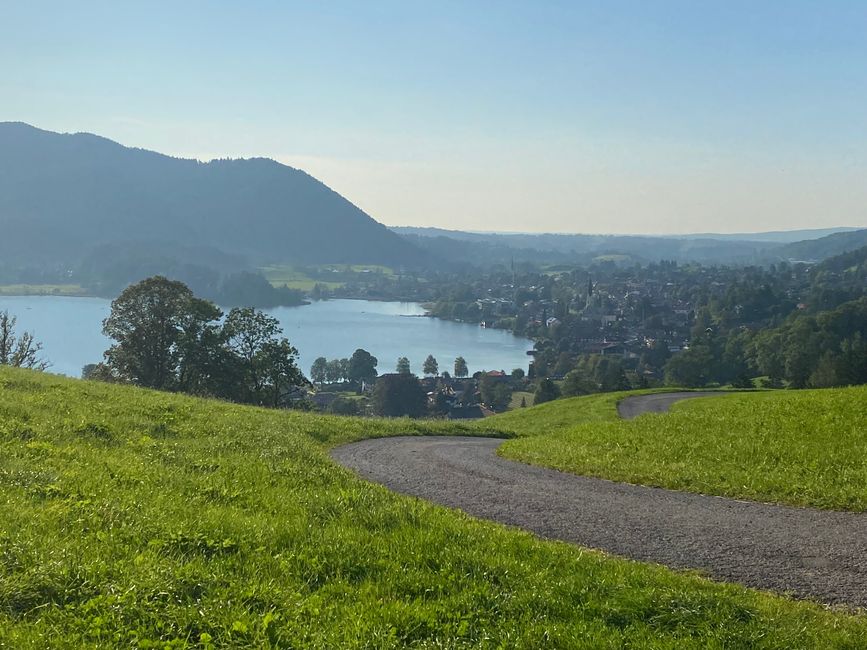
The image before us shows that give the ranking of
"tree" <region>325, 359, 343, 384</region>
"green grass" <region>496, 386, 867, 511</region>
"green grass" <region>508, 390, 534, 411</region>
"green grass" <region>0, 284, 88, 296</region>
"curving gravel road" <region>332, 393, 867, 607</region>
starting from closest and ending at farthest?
"curving gravel road" <region>332, 393, 867, 607</region>
"green grass" <region>496, 386, 867, 511</region>
"green grass" <region>508, 390, 534, 411</region>
"tree" <region>325, 359, 343, 384</region>
"green grass" <region>0, 284, 88, 296</region>

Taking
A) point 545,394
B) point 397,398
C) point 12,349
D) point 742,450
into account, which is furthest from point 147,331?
point 545,394

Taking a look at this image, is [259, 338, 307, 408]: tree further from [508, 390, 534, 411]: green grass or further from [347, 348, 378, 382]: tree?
[347, 348, 378, 382]: tree

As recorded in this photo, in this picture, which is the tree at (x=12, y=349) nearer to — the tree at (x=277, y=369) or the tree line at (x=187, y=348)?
the tree line at (x=187, y=348)

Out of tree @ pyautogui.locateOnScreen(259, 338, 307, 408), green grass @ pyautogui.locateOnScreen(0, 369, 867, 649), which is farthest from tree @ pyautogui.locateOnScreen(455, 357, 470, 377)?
green grass @ pyautogui.locateOnScreen(0, 369, 867, 649)

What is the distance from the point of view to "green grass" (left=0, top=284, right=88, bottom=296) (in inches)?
7008

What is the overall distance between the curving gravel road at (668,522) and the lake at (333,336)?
270 ft

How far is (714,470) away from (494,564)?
806 cm

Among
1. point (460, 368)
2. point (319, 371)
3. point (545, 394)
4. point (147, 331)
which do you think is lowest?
point (460, 368)

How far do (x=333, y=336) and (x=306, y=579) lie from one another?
5665 inches

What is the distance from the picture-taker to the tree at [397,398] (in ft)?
250

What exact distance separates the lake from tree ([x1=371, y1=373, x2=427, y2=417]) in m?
35.7

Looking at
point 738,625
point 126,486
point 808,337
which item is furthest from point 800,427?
point 808,337

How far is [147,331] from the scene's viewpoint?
46938 millimetres

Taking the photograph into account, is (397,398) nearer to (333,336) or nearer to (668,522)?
(668,522)
